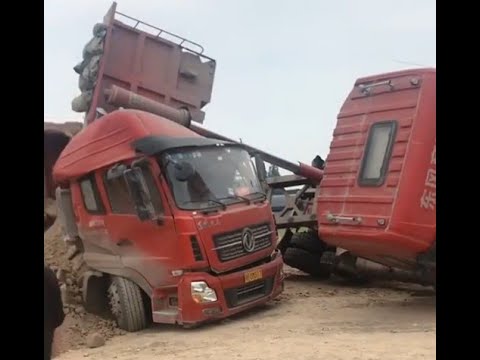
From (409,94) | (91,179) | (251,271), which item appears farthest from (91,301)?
(409,94)

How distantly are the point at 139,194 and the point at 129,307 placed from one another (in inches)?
60.8

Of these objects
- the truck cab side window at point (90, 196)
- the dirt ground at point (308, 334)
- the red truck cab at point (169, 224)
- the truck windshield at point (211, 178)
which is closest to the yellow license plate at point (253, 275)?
the red truck cab at point (169, 224)

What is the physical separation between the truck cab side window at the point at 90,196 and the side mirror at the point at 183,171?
1558 mm

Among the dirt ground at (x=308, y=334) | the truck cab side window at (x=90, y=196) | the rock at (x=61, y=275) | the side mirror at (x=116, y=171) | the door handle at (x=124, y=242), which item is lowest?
the dirt ground at (x=308, y=334)

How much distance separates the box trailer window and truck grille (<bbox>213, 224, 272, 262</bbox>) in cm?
164

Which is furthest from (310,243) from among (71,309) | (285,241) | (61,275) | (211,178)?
(71,309)

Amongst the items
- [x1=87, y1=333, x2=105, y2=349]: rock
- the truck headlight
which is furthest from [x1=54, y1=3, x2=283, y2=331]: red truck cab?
[x1=87, y1=333, x2=105, y2=349]: rock

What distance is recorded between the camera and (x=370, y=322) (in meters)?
8.49

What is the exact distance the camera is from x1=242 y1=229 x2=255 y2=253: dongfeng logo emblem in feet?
30.1

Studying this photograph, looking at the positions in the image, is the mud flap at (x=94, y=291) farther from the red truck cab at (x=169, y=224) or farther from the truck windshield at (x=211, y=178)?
the truck windshield at (x=211, y=178)

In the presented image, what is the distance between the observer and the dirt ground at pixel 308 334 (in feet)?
22.6

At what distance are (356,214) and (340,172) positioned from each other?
2.33ft

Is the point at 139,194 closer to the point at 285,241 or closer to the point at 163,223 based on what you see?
the point at 163,223
